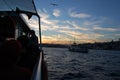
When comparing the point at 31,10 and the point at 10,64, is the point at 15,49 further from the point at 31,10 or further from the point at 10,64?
the point at 31,10

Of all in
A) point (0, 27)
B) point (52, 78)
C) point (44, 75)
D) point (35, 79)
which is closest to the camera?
point (35, 79)

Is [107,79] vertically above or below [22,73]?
below

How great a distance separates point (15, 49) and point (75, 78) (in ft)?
69.5

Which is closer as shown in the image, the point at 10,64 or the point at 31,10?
the point at 10,64

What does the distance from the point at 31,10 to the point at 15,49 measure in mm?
5287

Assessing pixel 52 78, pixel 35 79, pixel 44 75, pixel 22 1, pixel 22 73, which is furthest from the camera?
pixel 52 78

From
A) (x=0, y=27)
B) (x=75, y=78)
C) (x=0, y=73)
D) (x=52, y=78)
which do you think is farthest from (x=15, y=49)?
(x=75, y=78)

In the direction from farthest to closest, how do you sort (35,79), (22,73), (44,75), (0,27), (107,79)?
(107,79), (0,27), (44,75), (22,73), (35,79)

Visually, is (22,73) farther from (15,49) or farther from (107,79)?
(107,79)

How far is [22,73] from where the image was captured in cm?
219

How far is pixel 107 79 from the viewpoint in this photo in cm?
2334

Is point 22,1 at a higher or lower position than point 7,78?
higher

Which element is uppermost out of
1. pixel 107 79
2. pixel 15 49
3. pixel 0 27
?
pixel 0 27

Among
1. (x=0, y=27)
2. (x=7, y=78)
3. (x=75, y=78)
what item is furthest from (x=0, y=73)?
(x=75, y=78)
